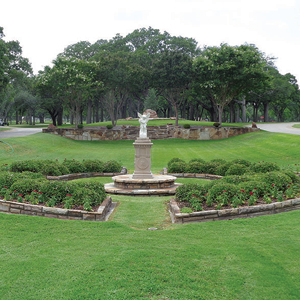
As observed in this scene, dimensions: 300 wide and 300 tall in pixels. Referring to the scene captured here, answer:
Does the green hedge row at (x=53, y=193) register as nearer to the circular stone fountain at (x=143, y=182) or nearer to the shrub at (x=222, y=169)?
the circular stone fountain at (x=143, y=182)

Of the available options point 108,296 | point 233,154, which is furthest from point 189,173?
point 108,296

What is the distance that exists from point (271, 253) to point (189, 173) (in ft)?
33.3

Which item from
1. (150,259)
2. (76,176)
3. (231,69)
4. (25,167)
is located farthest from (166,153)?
(150,259)

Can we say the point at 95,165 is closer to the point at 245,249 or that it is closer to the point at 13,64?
the point at 245,249

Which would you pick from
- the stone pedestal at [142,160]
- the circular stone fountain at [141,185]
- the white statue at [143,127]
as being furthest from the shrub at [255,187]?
the white statue at [143,127]

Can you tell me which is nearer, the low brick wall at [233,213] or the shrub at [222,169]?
the low brick wall at [233,213]

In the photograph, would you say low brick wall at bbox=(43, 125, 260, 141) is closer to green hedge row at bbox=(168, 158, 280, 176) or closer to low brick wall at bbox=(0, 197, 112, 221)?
green hedge row at bbox=(168, 158, 280, 176)

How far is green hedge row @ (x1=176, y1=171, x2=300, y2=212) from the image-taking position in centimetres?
766

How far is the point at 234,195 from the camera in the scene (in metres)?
7.88

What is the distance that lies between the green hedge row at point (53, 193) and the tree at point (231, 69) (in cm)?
2879

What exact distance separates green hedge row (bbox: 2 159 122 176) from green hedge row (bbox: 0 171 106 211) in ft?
14.3

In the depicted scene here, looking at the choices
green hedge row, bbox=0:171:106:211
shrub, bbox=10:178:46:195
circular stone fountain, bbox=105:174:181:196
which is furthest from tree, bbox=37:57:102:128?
green hedge row, bbox=0:171:106:211

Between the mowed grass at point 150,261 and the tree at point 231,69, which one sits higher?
the tree at point 231,69

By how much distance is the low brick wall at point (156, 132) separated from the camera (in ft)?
120
